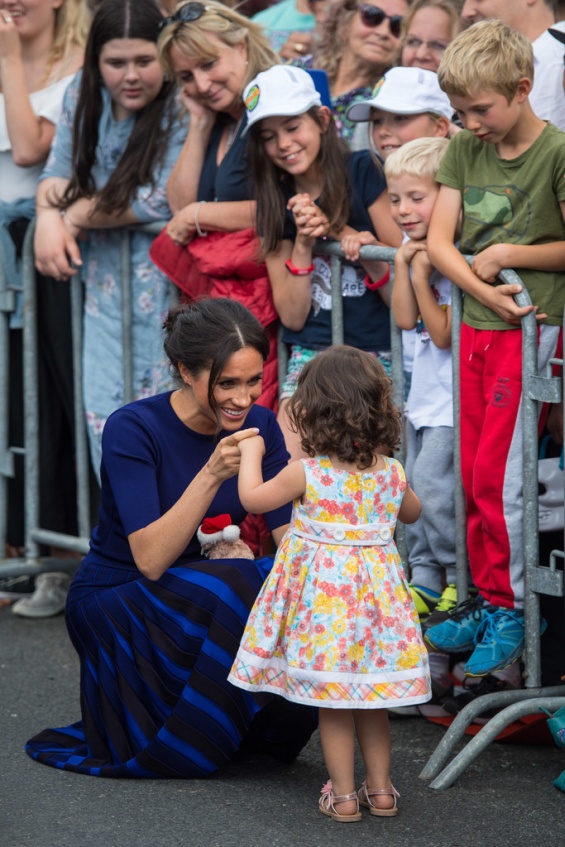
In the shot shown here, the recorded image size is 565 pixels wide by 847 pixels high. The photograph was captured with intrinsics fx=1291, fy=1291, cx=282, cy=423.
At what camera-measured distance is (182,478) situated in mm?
3664

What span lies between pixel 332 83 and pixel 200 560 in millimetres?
2347

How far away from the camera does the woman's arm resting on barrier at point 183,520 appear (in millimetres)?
3355

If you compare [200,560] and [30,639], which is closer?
[200,560]

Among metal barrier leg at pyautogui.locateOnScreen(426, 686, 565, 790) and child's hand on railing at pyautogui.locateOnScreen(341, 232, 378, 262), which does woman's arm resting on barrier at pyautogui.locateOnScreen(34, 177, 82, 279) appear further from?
metal barrier leg at pyautogui.locateOnScreen(426, 686, 565, 790)

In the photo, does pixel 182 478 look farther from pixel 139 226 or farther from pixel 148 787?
pixel 139 226

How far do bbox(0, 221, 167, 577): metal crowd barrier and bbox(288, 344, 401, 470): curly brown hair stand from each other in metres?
2.26

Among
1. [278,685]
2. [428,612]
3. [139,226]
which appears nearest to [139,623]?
[278,685]

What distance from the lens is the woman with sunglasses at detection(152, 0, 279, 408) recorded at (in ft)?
14.9

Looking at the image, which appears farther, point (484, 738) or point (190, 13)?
point (190, 13)

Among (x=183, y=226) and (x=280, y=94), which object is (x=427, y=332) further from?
(x=183, y=226)

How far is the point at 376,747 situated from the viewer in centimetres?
326

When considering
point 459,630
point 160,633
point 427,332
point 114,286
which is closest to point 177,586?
point 160,633

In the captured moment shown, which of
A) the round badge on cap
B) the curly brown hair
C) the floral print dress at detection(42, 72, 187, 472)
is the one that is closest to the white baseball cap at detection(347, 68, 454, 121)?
the round badge on cap

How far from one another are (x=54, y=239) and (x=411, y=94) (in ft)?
5.41
